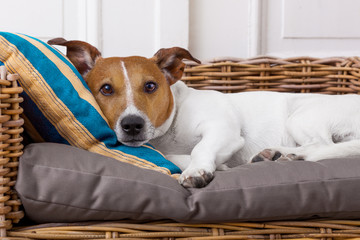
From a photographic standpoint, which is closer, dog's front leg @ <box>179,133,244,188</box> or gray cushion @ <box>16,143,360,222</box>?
gray cushion @ <box>16,143,360,222</box>

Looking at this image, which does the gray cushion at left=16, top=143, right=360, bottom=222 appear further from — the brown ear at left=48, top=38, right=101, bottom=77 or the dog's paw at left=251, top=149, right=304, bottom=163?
the brown ear at left=48, top=38, right=101, bottom=77

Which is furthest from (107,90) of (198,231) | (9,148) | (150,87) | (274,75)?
(274,75)

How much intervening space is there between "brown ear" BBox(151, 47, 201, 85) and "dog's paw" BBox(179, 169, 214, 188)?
63 cm

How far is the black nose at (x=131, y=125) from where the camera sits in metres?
1.51

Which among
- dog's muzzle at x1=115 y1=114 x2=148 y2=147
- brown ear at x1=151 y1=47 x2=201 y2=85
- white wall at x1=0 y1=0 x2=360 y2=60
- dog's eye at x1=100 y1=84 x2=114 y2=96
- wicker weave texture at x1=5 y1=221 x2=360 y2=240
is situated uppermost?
white wall at x1=0 y1=0 x2=360 y2=60

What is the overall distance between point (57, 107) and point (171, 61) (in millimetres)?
650

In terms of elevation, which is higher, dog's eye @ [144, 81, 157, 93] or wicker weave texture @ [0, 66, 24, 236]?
dog's eye @ [144, 81, 157, 93]

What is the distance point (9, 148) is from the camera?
1125mm

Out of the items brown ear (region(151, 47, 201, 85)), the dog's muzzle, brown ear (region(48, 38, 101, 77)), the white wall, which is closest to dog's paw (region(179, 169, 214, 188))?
the dog's muzzle

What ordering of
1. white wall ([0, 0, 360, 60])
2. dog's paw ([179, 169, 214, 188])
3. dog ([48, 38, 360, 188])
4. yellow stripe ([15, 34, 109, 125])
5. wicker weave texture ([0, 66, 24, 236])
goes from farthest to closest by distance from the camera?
1. white wall ([0, 0, 360, 60])
2. dog ([48, 38, 360, 188])
3. yellow stripe ([15, 34, 109, 125])
4. dog's paw ([179, 169, 214, 188])
5. wicker weave texture ([0, 66, 24, 236])

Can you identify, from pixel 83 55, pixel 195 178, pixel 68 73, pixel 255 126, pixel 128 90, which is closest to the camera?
pixel 195 178

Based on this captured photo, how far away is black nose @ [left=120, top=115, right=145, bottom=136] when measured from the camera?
1.51 metres

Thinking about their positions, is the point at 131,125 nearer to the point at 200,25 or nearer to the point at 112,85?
the point at 112,85

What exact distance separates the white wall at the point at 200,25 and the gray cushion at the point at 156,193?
1.49 m
